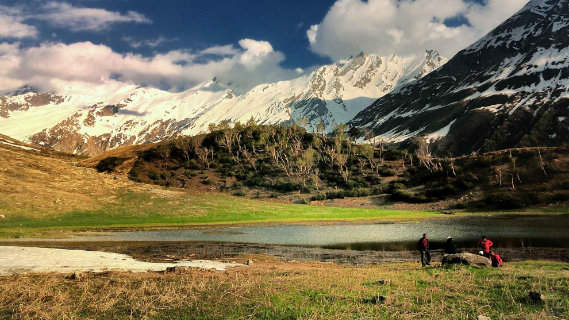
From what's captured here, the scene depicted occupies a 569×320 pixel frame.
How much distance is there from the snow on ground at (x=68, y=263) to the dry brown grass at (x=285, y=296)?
3704 mm

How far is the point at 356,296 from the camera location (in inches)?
647

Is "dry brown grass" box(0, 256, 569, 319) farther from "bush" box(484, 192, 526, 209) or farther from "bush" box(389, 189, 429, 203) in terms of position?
"bush" box(389, 189, 429, 203)

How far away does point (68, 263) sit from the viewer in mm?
28078

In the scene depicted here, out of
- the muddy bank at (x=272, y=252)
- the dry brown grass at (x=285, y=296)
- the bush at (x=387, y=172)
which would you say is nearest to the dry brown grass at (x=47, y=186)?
the muddy bank at (x=272, y=252)

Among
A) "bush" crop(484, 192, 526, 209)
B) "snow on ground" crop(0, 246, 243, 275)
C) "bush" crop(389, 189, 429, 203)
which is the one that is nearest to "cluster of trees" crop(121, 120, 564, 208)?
"bush" crop(389, 189, 429, 203)

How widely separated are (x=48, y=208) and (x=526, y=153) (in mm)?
138363

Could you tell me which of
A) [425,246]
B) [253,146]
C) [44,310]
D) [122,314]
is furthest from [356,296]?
[253,146]

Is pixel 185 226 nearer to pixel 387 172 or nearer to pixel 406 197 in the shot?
pixel 406 197

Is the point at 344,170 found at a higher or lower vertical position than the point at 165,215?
higher

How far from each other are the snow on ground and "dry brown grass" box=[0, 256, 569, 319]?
146 inches

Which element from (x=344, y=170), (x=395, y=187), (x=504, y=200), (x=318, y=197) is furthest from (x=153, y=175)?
(x=504, y=200)

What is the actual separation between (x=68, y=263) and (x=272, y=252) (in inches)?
789

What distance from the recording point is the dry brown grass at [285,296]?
46.2 feet

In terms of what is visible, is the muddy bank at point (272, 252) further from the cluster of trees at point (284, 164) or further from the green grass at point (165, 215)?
the cluster of trees at point (284, 164)
